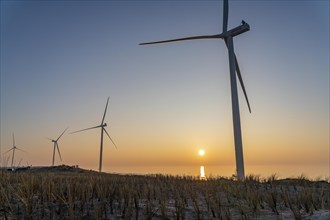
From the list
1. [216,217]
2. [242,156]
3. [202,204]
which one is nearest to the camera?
[216,217]

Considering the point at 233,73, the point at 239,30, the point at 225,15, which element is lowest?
the point at 233,73

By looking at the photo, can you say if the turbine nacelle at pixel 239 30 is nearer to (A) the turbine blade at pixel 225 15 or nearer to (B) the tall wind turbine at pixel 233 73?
(B) the tall wind turbine at pixel 233 73

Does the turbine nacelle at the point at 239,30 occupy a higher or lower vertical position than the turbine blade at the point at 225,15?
lower

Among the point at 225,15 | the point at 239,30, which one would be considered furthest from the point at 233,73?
the point at 225,15

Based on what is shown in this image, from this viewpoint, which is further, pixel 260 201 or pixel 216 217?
pixel 260 201

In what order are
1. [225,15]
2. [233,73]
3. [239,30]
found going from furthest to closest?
[225,15], [239,30], [233,73]

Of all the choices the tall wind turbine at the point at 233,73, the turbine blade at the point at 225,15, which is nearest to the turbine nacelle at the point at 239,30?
the tall wind turbine at the point at 233,73

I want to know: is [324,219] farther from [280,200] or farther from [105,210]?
[105,210]

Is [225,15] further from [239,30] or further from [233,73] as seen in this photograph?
[233,73]

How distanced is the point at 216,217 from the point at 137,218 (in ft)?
6.06

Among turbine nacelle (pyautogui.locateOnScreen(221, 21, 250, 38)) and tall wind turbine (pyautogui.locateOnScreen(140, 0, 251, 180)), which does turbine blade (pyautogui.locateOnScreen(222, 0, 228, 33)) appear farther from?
turbine nacelle (pyautogui.locateOnScreen(221, 21, 250, 38))

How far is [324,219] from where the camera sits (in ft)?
21.1

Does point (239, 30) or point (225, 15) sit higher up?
point (225, 15)

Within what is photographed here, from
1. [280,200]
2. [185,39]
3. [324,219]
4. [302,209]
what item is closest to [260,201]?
[280,200]
